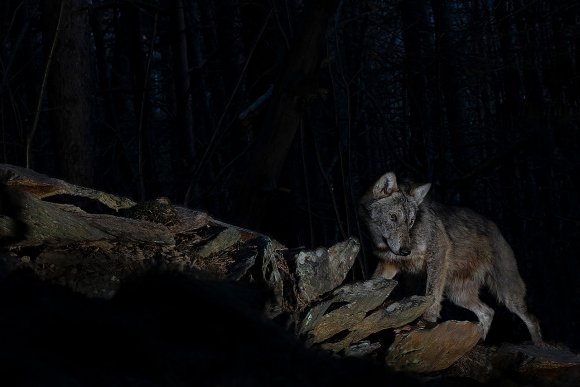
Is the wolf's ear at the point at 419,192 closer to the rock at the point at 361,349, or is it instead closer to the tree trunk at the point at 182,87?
the rock at the point at 361,349

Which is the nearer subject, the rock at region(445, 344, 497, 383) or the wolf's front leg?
the rock at region(445, 344, 497, 383)

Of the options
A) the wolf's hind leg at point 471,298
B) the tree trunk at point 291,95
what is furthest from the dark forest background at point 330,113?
the wolf's hind leg at point 471,298

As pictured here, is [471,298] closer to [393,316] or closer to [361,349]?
[393,316]

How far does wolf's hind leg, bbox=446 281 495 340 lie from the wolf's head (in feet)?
3.99

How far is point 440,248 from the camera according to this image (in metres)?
8.74

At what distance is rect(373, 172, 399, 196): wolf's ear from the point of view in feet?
28.8

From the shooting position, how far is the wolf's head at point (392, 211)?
8.55m

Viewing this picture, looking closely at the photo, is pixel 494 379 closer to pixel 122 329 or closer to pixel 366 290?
pixel 366 290

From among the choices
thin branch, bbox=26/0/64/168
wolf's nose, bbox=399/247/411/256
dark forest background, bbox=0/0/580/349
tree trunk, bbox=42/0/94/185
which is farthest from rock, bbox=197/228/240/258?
tree trunk, bbox=42/0/94/185

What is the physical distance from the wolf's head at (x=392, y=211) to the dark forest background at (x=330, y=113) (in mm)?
1109

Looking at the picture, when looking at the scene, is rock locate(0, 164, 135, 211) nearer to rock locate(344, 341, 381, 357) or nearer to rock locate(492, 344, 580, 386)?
rock locate(344, 341, 381, 357)

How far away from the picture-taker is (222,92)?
2439cm

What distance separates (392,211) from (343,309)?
2.35 meters

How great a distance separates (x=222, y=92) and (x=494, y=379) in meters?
18.4
